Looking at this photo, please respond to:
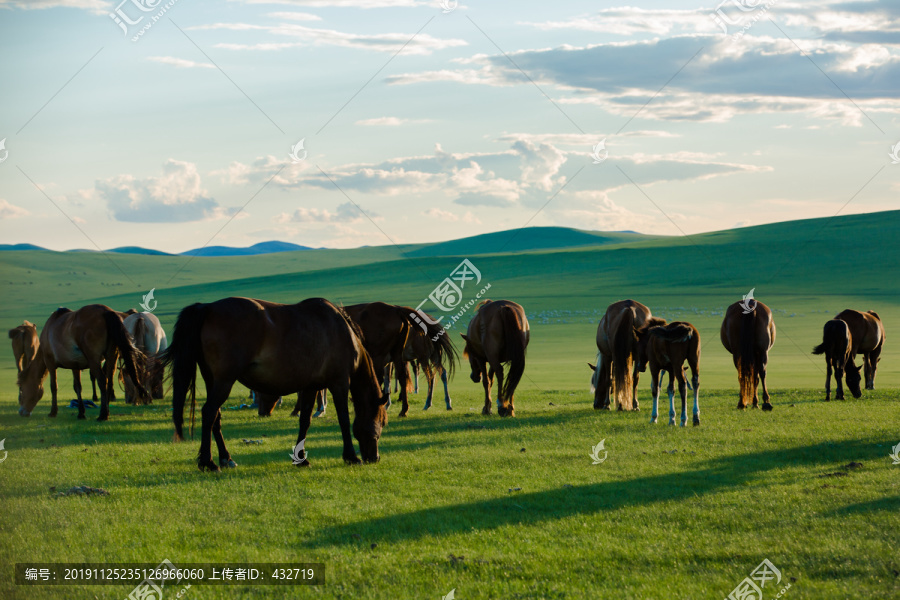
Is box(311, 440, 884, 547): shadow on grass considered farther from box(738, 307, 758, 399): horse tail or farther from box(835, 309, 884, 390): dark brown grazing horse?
box(835, 309, 884, 390): dark brown grazing horse

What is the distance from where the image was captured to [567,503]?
8375 millimetres

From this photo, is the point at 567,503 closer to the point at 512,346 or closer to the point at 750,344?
the point at 512,346

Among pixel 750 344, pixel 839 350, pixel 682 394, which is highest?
pixel 750 344

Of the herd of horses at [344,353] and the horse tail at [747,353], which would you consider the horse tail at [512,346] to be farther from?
the horse tail at [747,353]

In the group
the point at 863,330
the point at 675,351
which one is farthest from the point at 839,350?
the point at 675,351

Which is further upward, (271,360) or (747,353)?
(271,360)

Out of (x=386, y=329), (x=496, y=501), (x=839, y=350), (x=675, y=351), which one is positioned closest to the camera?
(x=496, y=501)

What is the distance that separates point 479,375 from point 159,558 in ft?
41.2

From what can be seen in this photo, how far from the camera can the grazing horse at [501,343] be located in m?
16.2

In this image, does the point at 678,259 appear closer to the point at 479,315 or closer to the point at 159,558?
the point at 479,315

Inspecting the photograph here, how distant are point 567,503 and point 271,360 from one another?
4142 millimetres

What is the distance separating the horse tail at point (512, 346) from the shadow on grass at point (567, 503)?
19.0ft

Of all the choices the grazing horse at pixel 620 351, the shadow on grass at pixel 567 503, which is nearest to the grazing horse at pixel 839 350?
the grazing horse at pixel 620 351

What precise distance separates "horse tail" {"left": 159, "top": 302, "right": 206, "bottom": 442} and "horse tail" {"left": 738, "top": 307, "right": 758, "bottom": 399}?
1153 cm
